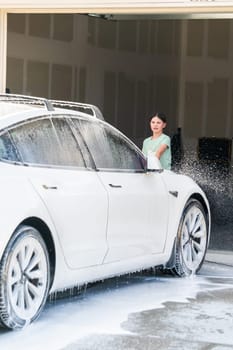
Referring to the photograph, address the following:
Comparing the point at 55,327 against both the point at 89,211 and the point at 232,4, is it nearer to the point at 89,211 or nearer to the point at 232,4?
the point at 89,211

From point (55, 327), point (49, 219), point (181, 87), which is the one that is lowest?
point (55, 327)

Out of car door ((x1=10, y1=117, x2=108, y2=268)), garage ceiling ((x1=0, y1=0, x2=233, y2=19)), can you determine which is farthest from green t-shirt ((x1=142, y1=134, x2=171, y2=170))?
car door ((x1=10, y1=117, x2=108, y2=268))

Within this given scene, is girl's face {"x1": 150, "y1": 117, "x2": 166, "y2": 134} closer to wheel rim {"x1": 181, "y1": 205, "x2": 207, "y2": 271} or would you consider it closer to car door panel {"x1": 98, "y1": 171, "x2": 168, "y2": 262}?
wheel rim {"x1": 181, "y1": 205, "x2": 207, "y2": 271}

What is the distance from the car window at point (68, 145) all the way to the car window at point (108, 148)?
18 cm

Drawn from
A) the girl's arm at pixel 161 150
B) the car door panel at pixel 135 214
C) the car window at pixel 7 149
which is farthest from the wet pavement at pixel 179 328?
the girl's arm at pixel 161 150

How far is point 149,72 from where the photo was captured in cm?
1434

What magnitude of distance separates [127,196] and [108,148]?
18.8 inches

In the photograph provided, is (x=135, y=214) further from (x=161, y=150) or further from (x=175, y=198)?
(x=161, y=150)

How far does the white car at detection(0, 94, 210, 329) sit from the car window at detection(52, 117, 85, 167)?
0.04 ft

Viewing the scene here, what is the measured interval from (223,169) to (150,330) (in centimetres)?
764

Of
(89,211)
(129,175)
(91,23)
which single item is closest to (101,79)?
(91,23)

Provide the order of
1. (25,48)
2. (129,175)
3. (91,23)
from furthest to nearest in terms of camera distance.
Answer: (91,23), (25,48), (129,175)

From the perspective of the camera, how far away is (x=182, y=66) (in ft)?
46.4

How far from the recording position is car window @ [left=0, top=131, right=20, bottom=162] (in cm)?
600
